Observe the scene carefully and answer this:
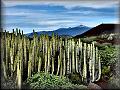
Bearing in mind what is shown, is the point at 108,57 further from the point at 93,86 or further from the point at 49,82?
the point at 49,82

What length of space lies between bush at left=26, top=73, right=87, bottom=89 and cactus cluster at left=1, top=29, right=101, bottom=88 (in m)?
0.08

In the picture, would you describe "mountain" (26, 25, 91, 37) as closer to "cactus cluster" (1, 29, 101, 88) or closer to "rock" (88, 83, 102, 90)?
"cactus cluster" (1, 29, 101, 88)

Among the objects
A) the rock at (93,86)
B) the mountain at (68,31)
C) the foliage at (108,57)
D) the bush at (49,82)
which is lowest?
the rock at (93,86)

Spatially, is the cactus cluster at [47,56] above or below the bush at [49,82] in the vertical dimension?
above

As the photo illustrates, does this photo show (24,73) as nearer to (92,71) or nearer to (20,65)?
(20,65)

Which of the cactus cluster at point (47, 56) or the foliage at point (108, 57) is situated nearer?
the cactus cluster at point (47, 56)

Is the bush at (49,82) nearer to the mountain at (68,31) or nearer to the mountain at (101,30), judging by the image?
the mountain at (68,31)

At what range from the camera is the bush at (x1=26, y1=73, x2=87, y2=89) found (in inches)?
228

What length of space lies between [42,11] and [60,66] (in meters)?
0.92

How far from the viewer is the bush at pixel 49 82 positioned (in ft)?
19.0

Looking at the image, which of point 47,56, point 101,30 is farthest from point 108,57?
point 47,56

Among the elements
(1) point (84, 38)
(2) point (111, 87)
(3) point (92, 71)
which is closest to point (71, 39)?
(1) point (84, 38)

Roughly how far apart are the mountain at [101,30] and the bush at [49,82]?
77cm

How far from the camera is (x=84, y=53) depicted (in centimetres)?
596
